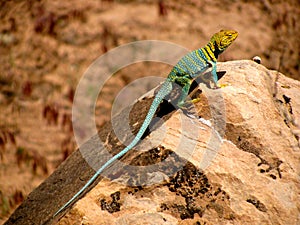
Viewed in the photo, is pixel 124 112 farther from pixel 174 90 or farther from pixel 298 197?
pixel 298 197

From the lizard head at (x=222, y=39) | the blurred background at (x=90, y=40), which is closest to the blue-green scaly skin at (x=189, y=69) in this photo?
the lizard head at (x=222, y=39)

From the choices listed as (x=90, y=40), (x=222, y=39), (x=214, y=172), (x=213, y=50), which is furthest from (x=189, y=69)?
(x=90, y=40)

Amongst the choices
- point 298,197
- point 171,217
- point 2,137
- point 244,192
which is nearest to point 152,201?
point 171,217

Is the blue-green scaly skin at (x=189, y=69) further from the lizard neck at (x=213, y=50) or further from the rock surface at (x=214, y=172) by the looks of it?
the rock surface at (x=214, y=172)

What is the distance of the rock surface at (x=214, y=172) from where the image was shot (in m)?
2.83

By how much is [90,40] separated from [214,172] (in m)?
4.69

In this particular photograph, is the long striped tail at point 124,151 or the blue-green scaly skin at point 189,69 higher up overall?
the blue-green scaly skin at point 189,69

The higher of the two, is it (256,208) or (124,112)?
(124,112)

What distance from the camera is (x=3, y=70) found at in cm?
692

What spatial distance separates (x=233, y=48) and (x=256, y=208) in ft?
14.5

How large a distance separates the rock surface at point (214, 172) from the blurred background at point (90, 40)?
11.1ft

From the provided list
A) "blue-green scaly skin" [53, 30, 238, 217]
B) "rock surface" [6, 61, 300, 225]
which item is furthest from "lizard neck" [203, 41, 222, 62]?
"rock surface" [6, 61, 300, 225]

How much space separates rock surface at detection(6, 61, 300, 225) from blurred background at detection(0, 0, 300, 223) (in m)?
3.38

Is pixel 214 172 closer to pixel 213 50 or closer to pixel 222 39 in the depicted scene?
pixel 213 50
